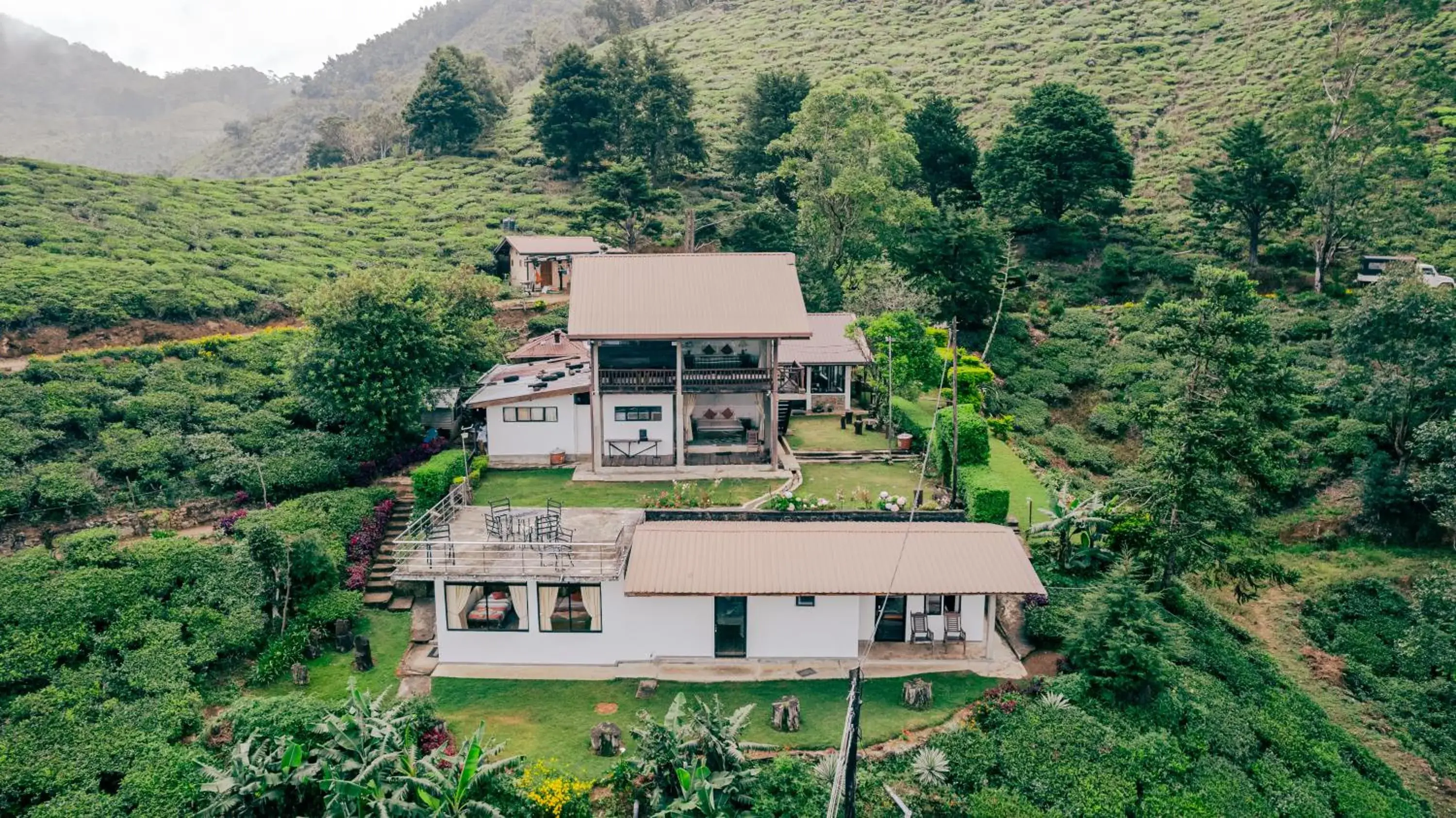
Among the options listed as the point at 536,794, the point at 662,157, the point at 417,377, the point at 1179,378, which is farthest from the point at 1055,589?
the point at 662,157

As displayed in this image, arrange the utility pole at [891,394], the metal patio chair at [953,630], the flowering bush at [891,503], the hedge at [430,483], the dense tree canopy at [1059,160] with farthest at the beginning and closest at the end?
the dense tree canopy at [1059,160] < the utility pole at [891,394] < the hedge at [430,483] < the flowering bush at [891,503] < the metal patio chair at [953,630]

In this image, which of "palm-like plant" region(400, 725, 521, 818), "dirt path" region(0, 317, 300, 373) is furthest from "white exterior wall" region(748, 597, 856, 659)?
"dirt path" region(0, 317, 300, 373)

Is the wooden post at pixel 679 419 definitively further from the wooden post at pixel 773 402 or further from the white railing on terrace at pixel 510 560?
the white railing on terrace at pixel 510 560

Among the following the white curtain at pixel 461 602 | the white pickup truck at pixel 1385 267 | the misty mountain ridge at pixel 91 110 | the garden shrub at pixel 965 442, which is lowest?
the white curtain at pixel 461 602

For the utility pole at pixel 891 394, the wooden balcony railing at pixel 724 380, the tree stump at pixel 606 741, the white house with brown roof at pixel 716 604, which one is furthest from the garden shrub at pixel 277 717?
the utility pole at pixel 891 394

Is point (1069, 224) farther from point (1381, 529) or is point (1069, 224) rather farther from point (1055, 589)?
point (1055, 589)

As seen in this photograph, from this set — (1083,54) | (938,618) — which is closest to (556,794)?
(938,618)
